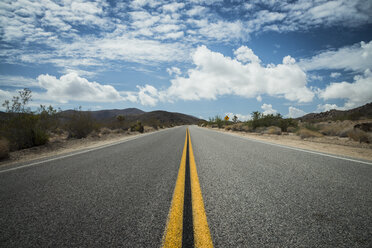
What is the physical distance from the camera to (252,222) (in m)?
1.58

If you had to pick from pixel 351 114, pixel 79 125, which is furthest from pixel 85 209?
pixel 351 114

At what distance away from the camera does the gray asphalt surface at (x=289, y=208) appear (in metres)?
1.35

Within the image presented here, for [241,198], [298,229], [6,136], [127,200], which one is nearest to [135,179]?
[127,200]

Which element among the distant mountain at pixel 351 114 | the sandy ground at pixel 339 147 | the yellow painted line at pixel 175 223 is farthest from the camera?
the distant mountain at pixel 351 114

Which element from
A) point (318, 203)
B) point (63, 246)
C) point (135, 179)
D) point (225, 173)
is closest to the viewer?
point (63, 246)

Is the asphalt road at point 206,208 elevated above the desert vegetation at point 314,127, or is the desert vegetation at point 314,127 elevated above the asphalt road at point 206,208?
the desert vegetation at point 314,127

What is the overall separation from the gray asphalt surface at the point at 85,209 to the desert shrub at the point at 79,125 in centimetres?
1071

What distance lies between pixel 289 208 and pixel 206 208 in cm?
91

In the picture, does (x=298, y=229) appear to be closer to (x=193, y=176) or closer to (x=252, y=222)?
(x=252, y=222)

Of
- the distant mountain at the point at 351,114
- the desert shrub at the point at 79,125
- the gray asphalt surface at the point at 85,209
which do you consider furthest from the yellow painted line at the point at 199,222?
the distant mountain at the point at 351,114

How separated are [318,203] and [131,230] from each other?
208 cm

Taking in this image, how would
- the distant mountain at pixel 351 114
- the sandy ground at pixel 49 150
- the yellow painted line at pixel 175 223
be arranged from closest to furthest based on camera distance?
the yellow painted line at pixel 175 223 → the sandy ground at pixel 49 150 → the distant mountain at pixel 351 114

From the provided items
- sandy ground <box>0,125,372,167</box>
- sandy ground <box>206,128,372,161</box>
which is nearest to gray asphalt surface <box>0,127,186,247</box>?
sandy ground <box>0,125,372,167</box>

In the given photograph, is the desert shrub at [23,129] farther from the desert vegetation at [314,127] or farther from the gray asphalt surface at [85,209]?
the desert vegetation at [314,127]
